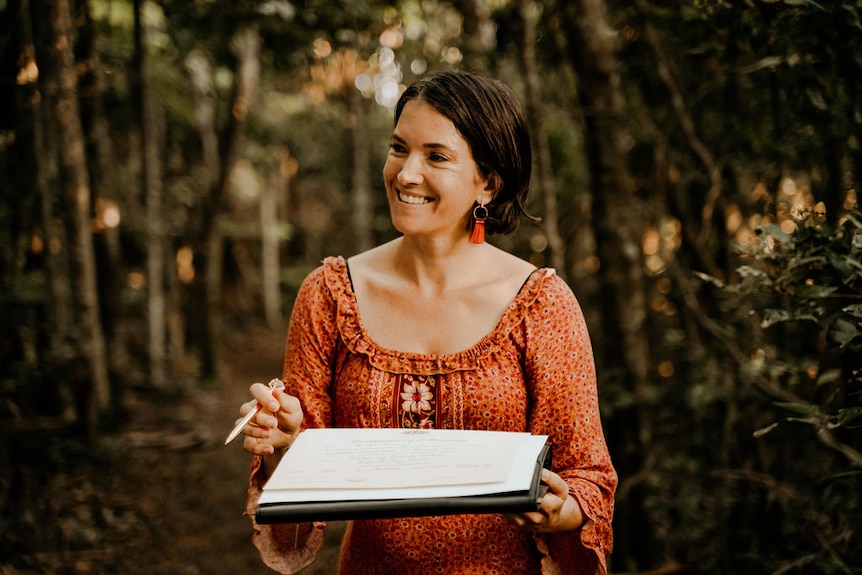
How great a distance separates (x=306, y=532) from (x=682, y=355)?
5.00m

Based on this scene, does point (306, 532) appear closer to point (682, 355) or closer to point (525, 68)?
point (525, 68)

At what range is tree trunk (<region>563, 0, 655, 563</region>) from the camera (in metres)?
4.28

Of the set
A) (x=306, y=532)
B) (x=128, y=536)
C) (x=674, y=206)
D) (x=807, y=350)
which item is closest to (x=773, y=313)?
(x=306, y=532)

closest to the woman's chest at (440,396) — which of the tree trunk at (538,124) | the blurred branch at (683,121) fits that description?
the tree trunk at (538,124)

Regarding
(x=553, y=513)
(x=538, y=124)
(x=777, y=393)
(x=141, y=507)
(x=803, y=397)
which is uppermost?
(x=538, y=124)

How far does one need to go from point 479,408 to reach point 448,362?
0.16 metres

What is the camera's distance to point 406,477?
150 centimetres

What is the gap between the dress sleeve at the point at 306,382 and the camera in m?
1.94

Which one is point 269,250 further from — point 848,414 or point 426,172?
point 848,414

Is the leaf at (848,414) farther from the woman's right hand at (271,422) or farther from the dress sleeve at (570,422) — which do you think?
the woman's right hand at (271,422)

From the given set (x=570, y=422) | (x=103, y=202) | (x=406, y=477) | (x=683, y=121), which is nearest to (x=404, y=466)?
(x=406, y=477)

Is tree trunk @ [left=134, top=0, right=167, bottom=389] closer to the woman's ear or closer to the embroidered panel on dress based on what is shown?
the woman's ear

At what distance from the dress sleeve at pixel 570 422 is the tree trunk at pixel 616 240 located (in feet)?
8.36

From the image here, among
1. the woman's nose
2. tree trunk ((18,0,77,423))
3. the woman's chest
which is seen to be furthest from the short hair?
tree trunk ((18,0,77,423))
